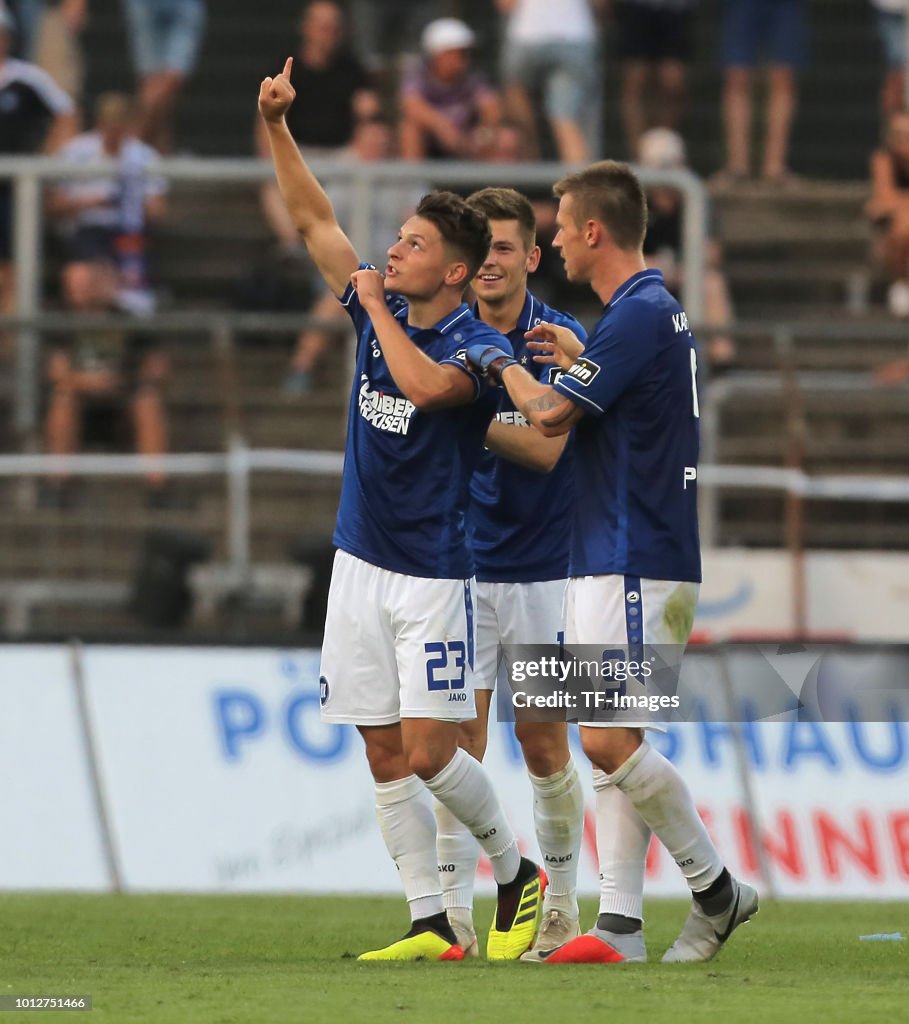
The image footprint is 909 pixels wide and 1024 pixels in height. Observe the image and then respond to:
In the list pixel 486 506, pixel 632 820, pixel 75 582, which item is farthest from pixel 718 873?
pixel 75 582

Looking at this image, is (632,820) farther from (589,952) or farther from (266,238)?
(266,238)

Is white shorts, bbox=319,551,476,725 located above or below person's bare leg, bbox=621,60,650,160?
below

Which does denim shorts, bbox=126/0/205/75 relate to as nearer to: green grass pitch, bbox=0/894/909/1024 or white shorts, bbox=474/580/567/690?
green grass pitch, bbox=0/894/909/1024

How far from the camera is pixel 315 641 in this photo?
11602 millimetres

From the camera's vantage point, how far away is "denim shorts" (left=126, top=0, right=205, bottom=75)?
1744 cm

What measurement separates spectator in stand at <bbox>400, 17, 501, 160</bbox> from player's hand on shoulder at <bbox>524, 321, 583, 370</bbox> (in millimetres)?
8780

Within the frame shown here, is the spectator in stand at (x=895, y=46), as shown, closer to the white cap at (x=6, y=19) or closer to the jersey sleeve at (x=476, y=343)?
the white cap at (x=6, y=19)

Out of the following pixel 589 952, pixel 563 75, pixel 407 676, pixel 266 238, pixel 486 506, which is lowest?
pixel 589 952

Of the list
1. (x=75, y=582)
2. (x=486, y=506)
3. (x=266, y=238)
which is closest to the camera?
(x=486, y=506)

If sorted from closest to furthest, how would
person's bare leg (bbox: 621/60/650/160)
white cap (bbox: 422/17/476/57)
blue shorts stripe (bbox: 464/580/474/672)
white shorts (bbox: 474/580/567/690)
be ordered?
blue shorts stripe (bbox: 464/580/474/672), white shorts (bbox: 474/580/567/690), white cap (bbox: 422/17/476/57), person's bare leg (bbox: 621/60/650/160)

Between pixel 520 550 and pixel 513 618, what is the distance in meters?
0.26

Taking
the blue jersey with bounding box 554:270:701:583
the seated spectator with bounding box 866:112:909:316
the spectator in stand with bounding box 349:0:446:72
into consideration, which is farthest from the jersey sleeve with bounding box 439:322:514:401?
the spectator in stand with bounding box 349:0:446:72

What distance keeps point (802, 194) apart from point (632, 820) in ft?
35.7

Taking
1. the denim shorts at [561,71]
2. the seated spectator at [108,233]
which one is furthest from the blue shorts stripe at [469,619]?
the denim shorts at [561,71]
